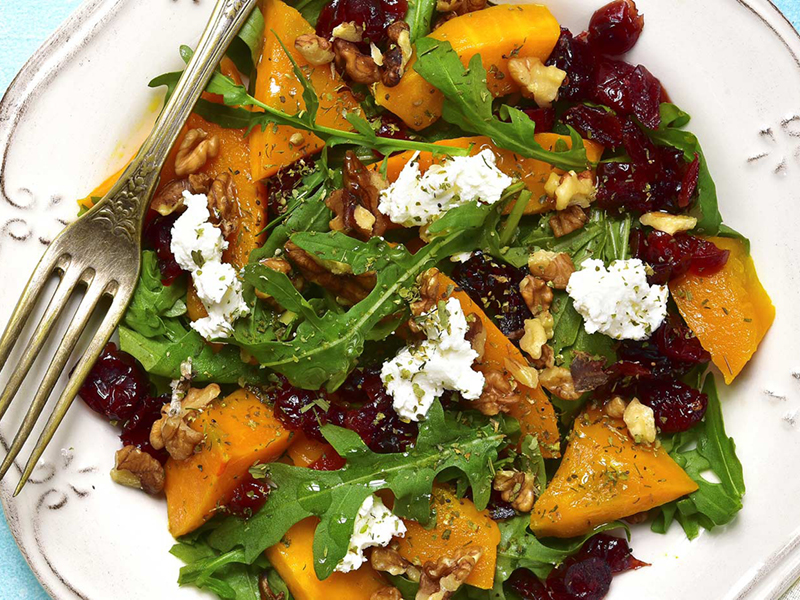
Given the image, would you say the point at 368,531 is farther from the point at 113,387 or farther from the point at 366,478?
the point at 113,387

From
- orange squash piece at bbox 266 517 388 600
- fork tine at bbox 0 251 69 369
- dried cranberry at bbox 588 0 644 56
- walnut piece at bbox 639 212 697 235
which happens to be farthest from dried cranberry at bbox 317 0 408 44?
orange squash piece at bbox 266 517 388 600

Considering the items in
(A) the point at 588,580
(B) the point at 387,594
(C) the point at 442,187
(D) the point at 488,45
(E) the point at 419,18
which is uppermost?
(D) the point at 488,45

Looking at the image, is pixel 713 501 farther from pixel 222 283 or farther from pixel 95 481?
pixel 95 481

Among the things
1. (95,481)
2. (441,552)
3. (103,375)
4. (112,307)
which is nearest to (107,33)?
(112,307)

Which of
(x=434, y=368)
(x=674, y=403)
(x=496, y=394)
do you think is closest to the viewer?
(x=434, y=368)

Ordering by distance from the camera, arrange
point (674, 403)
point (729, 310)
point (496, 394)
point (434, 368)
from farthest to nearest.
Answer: point (674, 403)
point (729, 310)
point (496, 394)
point (434, 368)

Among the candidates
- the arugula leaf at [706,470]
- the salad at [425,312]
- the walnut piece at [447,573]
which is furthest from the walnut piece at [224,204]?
the arugula leaf at [706,470]

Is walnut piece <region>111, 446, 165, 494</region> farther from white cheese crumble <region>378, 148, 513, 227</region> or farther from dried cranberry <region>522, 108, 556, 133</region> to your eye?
dried cranberry <region>522, 108, 556, 133</region>

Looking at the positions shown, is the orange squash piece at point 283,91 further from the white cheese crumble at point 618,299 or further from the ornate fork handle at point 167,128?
the white cheese crumble at point 618,299

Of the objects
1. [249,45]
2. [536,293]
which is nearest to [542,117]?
[536,293]
